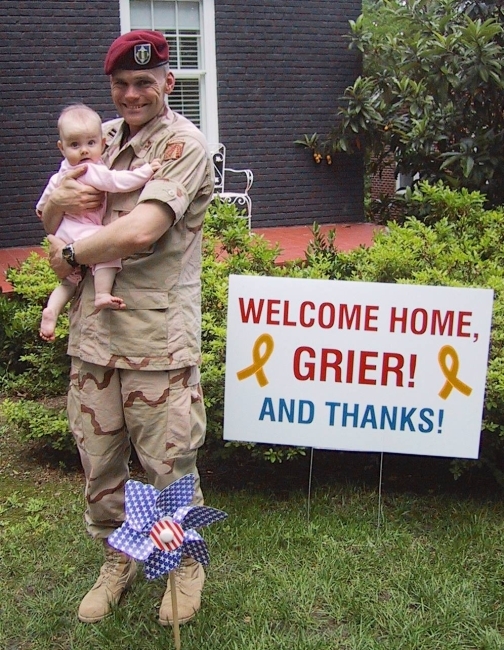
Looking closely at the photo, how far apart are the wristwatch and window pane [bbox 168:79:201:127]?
7266mm

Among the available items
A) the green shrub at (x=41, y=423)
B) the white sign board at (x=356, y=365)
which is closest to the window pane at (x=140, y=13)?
the green shrub at (x=41, y=423)

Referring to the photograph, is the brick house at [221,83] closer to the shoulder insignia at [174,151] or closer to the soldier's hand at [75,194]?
the soldier's hand at [75,194]

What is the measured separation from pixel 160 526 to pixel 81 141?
1158 mm

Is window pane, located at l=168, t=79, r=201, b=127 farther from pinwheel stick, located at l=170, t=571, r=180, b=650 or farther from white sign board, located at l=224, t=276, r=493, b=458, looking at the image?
pinwheel stick, located at l=170, t=571, r=180, b=650

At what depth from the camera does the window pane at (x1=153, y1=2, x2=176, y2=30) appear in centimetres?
855

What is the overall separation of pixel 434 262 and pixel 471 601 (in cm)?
175

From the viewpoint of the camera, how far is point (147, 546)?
207cm

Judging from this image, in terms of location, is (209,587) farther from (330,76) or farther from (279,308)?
(330,76)

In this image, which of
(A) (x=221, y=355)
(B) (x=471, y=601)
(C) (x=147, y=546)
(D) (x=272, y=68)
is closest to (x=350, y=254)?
(A) (x=221, y=355)

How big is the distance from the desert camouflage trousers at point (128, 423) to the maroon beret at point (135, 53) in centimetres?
90

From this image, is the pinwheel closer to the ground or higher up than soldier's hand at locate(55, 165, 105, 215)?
closer to the ground

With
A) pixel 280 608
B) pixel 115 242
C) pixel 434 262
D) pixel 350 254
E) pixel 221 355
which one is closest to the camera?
pixel 115 242

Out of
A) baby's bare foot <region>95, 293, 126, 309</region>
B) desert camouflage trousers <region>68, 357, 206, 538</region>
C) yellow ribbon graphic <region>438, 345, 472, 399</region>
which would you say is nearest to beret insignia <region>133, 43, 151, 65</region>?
baby's bare foot <region>95, 293, 126, 309</region>

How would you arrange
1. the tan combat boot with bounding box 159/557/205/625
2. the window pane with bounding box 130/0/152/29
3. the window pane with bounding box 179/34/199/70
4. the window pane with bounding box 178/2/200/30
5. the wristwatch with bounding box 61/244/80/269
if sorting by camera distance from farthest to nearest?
1. the window pane with bounding box 179/34/199/70
2. the window pane with bounding box 178/2/200/30
3. the window pane with bounding box 130/0/152/29
4. the tan combat boot with bounding box 159/557/205/625
5. the wristwatch with bounding box 61/244/80/269
